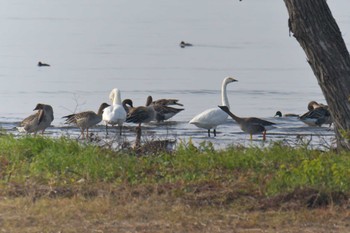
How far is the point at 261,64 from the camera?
3881 centimetres

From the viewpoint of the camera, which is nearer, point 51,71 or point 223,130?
point 223,130

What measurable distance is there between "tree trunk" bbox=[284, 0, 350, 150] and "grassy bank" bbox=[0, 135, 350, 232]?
2.50ft

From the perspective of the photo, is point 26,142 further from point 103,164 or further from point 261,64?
point 261,64

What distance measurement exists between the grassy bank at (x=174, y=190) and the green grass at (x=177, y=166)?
12mm

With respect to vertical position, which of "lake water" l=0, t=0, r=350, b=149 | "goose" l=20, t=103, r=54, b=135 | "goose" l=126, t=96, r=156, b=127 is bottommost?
"goose" l=20, t=103, r=54, b=135

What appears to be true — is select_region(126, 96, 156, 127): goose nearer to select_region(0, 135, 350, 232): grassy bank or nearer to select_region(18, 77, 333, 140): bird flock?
select_region(18, 77, 333, 140): bird flock

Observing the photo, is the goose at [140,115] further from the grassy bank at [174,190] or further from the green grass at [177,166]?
the grassy bank at [174,190]

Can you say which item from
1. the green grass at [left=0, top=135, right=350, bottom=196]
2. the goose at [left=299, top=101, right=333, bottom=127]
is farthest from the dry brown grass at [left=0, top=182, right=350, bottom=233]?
the goose at [left=299, top=101, right=333, bottom=127]

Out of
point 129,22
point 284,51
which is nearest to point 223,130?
point 284,51

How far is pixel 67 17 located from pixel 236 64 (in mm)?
29038

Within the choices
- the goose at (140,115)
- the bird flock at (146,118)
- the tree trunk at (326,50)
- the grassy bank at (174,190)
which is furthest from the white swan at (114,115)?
the grassy bank at (174,190)

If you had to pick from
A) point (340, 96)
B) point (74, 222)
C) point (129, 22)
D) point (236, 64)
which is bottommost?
point (74, 222)

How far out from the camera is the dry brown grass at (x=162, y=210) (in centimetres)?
866

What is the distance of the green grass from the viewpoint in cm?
993
